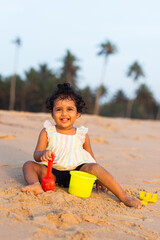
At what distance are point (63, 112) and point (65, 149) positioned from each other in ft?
1.12

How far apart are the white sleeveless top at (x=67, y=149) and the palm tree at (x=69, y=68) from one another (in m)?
28.6

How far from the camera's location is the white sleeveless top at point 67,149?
7.71 ft

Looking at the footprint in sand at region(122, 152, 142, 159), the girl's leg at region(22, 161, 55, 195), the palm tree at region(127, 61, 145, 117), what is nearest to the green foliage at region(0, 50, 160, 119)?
the palm tree at region(127, 61, 145, 117)

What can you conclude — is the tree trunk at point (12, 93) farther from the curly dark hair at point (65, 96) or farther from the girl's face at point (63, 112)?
the girl's face at point (63, 112)

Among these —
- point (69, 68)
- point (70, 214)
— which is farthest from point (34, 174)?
point (69, 68)

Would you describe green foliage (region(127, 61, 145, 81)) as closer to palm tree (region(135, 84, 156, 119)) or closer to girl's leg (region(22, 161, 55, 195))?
palm tree (region(135, 84, 156, 119))

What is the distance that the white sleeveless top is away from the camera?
92.5 inches

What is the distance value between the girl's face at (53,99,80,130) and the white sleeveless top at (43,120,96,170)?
9cm

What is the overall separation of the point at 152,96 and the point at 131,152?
35.3 metres

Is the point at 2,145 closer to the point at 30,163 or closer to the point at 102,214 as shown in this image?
the point at 30,163

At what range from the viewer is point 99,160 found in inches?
144

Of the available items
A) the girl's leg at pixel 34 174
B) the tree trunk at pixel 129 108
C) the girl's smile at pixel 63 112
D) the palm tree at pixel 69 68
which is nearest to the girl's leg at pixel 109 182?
the girl's leg at pixel 34 174

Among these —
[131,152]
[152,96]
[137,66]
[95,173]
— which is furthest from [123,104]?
[95,173]

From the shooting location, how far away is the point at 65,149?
8.00ft
